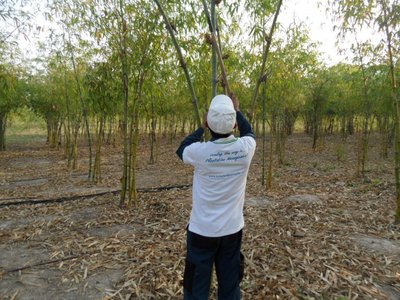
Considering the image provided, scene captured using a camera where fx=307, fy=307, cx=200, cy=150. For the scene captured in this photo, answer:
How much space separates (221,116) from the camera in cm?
198

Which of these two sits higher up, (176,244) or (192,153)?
(192,153)

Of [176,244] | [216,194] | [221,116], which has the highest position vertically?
[221,116]

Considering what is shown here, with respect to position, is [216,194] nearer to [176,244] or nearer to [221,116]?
[221,116]

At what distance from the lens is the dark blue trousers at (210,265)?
83.0 inches

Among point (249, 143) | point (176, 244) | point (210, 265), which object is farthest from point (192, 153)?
point (176, 244)

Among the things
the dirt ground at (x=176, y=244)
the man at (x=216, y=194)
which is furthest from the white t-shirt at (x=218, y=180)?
the dirt ground at (x=176, y=244)

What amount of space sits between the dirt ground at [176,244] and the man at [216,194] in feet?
3.06

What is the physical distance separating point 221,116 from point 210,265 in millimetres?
1039

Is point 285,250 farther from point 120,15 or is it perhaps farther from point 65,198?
point 65,198

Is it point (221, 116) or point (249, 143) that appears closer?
point (221, 116)

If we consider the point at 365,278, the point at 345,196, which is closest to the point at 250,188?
the point at 345,196

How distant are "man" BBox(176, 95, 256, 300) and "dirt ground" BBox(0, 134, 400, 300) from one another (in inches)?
36.8

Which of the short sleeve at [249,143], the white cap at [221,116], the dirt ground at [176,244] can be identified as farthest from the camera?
the dirt ground at [176,244]

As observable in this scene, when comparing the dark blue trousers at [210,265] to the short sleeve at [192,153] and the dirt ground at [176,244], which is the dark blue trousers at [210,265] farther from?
the dirt ground at [176,244]
